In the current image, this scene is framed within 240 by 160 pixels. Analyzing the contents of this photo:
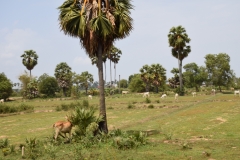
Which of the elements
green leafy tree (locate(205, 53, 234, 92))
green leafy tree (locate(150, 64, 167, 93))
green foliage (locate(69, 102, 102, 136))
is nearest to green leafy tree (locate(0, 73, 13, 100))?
green leafy tree (locate(150, 64, 167, 93))

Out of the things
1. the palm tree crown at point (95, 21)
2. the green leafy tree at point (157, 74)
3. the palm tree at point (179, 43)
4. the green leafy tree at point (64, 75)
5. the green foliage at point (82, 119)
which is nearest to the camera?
the green foliage at point (82, 119)

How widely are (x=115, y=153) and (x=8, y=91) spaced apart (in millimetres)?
65077

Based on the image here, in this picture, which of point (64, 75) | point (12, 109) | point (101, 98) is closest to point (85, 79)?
point (64, 75)

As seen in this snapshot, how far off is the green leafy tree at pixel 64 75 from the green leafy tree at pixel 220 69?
139 ft

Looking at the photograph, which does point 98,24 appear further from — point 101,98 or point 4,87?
point 4,87

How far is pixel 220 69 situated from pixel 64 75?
1815 inches

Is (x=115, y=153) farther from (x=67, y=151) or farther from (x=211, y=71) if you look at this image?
(x=211, y=71)

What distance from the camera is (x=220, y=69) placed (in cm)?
6038

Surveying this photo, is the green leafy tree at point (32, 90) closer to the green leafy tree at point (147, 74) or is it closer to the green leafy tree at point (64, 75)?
the green leafy tree at point (64, 75)

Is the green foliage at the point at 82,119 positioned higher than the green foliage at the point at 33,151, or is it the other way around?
the green foliage at the point at 82,119

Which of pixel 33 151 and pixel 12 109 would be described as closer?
pixel 33 151

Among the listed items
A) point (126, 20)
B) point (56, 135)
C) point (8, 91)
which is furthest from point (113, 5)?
point (8, 91)

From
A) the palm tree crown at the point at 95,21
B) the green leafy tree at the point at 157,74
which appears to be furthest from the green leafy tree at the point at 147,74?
the palm tree crown at the point at 95,21

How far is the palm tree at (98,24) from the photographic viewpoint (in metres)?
14.5
